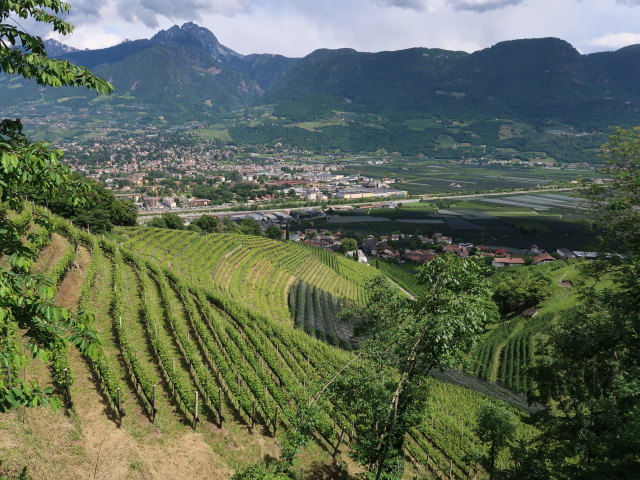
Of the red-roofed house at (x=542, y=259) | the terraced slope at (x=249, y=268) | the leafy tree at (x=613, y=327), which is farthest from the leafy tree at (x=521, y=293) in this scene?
the leafy tree at (x=613, y=327)

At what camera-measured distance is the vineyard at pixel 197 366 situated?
15070 mm

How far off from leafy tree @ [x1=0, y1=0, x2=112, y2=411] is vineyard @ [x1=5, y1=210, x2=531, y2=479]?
3.06 meters

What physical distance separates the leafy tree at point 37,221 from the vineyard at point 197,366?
10.0ft

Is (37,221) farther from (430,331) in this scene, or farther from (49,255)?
(49,255)

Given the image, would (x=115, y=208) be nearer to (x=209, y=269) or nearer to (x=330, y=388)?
(x=209, y=269)

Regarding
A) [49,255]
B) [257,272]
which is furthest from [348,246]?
[49,255]

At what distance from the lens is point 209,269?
4059 cm

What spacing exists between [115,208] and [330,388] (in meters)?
48.9

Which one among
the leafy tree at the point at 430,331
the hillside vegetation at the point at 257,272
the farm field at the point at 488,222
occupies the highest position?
the leafy tree at the point at 430,331

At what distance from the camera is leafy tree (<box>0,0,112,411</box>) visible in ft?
15.0

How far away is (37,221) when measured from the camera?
18.2 ft

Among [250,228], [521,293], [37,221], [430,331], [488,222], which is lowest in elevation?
[521,293]

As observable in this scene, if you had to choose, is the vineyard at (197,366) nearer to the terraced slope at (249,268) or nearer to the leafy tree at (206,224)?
the terraced slope at (249,268)

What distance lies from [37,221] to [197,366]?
14.7 metres
